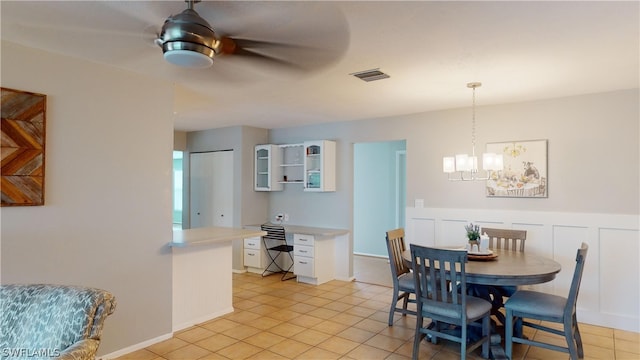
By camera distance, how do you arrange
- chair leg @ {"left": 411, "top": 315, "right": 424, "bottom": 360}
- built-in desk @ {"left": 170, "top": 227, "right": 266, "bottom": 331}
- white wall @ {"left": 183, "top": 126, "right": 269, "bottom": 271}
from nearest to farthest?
chair leg @ {"left": 411, "top": 315, "right": 424, "bottom": 360} → built-in desk @ {"left": 170, "top": 227, "right": 266, "bottom": 331} → white wall @ {"left": 183, "top": 126, "right": 269, "bottom": 271}

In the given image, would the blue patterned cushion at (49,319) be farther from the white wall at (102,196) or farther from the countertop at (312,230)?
the countertop at (312,230)

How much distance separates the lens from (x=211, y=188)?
6398mm

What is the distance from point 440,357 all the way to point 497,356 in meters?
0.43

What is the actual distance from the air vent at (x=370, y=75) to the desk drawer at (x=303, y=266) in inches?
114

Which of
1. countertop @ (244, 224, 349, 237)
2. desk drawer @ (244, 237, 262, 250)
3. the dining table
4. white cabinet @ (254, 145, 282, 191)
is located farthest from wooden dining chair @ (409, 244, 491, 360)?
white cabinet @ (254, 145, 282, 191)

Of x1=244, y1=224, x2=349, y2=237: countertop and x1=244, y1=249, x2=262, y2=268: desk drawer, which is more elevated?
x1=244, y1=224, x2=349, y2=237: countertop

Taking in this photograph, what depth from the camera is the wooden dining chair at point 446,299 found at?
2.75 meters

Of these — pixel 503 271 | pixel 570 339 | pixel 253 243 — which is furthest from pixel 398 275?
pixel 253 243

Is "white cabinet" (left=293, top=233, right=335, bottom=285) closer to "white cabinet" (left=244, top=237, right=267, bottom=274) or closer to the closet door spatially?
"white cabinet" (left=244, top=237, right=267, bottom=274)

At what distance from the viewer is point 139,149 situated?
10.5ft

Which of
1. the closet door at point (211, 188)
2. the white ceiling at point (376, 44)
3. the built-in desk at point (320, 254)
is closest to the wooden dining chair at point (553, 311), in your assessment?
the white ceiling at point (376, 44)

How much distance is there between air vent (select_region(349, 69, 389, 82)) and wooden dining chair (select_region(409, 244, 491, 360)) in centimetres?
143

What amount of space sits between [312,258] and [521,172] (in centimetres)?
284

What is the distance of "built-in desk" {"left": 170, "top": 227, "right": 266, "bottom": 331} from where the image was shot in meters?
3.56
